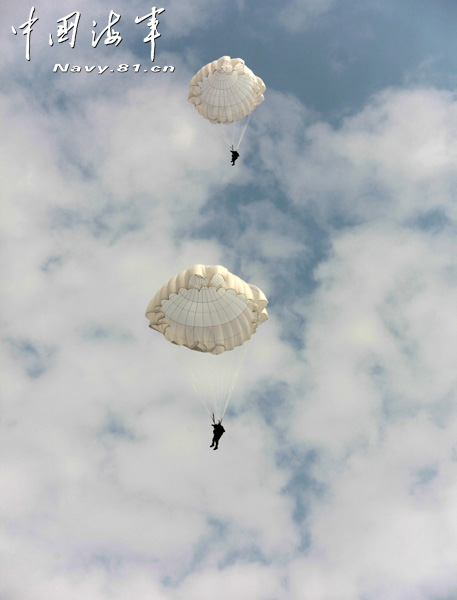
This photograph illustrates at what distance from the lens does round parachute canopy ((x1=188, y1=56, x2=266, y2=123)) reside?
34.5m

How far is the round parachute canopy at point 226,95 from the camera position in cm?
3447

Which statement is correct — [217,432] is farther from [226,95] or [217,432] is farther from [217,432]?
[226,95]

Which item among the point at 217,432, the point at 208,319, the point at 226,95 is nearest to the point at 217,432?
the point at 217,432

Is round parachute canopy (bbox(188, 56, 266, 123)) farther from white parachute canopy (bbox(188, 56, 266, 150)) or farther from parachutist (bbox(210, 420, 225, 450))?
parachutist (bbox(210, 420, 225, 450))

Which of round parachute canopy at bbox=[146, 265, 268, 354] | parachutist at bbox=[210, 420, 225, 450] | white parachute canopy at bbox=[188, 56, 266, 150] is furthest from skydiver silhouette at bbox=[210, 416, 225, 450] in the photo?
white parachute canopy at bbox=[188, 56, 266, 150]

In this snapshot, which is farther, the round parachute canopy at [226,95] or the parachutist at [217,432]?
the round parachute canopy at [226,95]

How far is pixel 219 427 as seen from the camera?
25.4 m

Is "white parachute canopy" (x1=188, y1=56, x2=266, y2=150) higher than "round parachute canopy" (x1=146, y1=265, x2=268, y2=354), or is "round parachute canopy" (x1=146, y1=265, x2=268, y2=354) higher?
A: "white parachute canopy" (x1=188, y1=56, x2=266, y2=150)

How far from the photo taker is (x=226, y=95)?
35281 mm

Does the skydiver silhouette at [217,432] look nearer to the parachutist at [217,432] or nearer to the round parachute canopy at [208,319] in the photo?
the parachutist at [217,432]

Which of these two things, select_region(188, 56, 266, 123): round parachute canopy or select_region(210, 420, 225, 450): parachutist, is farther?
select_region(188, 56, 266, 123): round parachute canopy

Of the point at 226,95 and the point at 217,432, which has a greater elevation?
the point at 226,95

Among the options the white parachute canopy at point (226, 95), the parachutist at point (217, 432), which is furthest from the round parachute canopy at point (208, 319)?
the white parachute canopy at point (226, 95)

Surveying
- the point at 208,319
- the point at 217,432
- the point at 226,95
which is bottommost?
the point at 217,432
